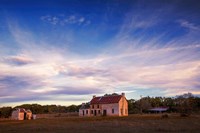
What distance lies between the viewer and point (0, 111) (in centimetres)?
9644

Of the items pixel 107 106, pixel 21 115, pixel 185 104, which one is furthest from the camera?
pixel 21 115

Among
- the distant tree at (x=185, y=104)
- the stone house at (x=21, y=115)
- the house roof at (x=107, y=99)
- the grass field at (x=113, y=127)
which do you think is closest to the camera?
the grass field at (x=113, y=127)

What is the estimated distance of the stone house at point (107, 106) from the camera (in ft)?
231

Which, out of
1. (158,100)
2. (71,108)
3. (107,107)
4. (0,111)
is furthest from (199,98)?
(0,111)

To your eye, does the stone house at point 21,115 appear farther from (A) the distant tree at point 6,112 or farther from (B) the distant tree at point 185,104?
(B) the distant tree at point 185,104

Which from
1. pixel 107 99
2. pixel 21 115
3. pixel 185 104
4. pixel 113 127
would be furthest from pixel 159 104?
pixel 113 127

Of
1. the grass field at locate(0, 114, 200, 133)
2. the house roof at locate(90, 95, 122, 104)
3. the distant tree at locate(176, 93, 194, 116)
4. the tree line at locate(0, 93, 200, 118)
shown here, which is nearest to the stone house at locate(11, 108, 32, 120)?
the tree line at locate(0, 93, 200, 118)

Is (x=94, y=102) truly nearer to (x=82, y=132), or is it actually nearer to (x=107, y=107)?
(x=107, y=107)

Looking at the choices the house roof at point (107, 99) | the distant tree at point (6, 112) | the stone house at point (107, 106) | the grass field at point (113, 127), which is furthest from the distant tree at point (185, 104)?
the distant tree at point (6, 112)

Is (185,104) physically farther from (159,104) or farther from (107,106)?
(159,104)

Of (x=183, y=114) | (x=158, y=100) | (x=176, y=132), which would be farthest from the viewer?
(x=158, y=100)

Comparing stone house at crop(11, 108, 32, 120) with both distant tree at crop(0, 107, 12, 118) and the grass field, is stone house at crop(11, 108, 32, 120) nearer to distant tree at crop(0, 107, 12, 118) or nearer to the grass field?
distant tree at crop(0, 107, 12, 118)

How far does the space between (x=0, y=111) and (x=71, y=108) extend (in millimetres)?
37330

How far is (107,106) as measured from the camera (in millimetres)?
72812
